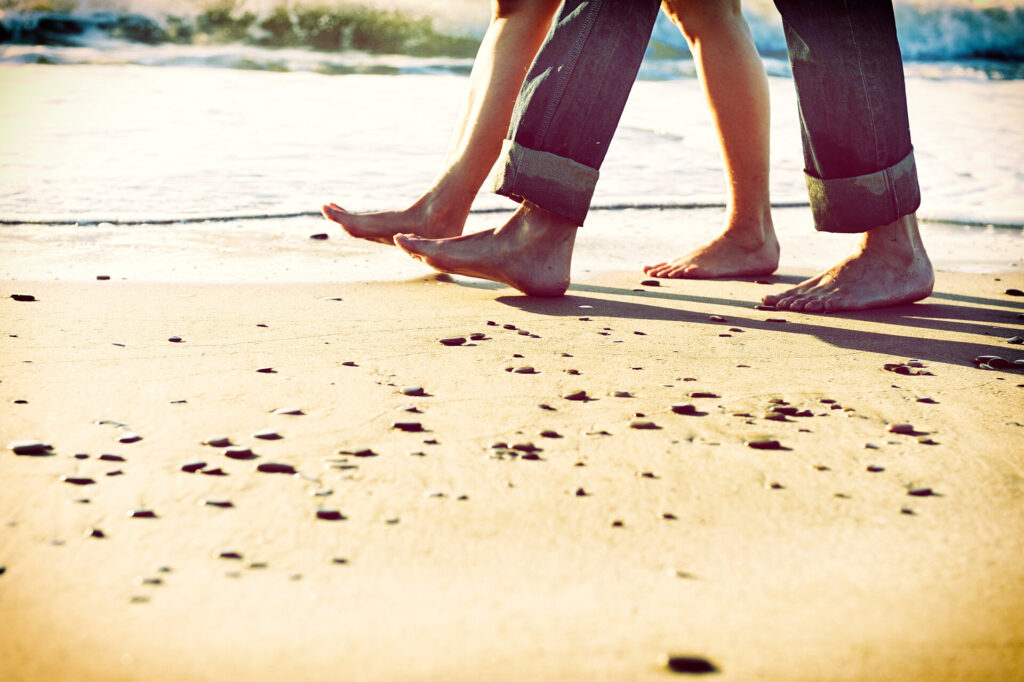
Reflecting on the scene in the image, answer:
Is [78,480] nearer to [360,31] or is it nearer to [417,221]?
[417,221]

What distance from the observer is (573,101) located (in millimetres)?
2344

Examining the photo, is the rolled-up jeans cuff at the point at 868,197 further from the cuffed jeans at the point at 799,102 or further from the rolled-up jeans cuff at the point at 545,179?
the rolled-up jeans cuff at the point at 545,179

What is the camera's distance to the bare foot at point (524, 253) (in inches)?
98.2

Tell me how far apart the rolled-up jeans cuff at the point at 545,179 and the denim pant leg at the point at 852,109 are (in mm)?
550

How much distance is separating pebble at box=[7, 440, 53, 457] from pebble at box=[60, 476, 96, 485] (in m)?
0.11

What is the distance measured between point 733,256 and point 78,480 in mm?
2142

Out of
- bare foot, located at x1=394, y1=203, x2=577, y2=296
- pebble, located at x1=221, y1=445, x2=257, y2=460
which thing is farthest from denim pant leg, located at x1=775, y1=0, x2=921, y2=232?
pebble, located at x1=221, y1=445, x2=257, y2=460

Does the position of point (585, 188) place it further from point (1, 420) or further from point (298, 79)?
point (298, 79)

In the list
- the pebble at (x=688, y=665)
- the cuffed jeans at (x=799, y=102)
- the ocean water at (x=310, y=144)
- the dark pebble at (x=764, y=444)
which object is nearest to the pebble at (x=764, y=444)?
the dark pebble at (x=764, y=444)

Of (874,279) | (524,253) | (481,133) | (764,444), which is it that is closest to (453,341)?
(524,253)

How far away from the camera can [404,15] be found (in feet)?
54.4

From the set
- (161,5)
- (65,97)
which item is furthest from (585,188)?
(161,5)

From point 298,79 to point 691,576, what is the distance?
8.71m

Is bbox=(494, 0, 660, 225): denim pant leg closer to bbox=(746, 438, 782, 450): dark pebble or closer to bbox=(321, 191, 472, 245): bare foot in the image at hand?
bbox=(321, 191, 472, 245): bare foot
